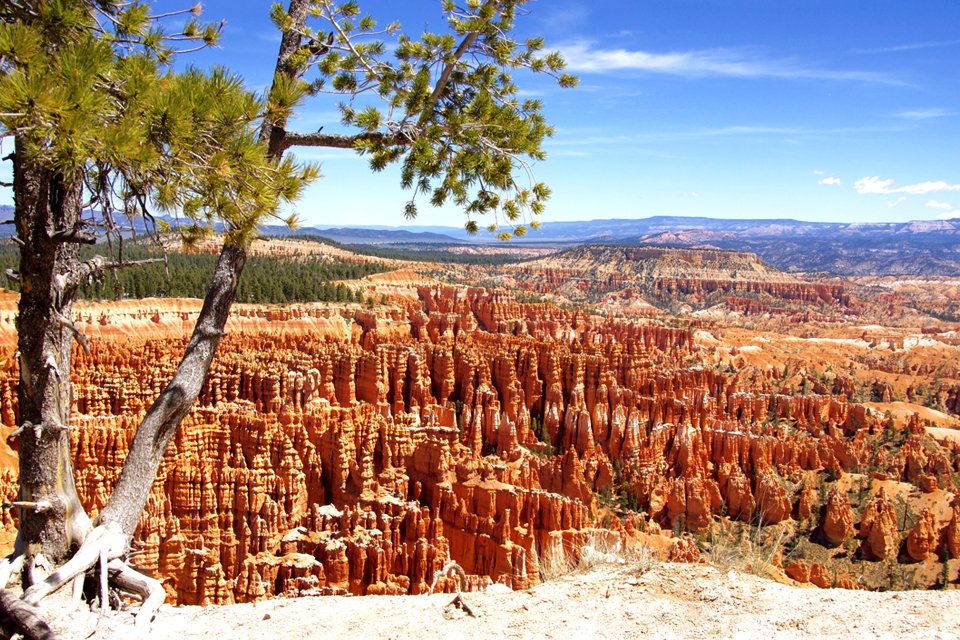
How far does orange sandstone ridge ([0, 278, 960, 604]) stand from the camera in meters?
19.8

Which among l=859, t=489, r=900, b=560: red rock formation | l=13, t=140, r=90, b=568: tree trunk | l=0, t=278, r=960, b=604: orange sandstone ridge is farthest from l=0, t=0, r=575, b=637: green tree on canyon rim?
l=859, t=489, r=900, b=560: red rock formation

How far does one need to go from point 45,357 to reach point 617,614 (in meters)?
5.55

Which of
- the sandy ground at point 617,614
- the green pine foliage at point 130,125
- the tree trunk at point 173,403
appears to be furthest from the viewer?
the sandy ground at point 617,614

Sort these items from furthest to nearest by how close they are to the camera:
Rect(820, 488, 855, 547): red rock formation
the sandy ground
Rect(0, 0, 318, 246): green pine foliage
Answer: Rect(820, 488, 855, 547): red rock formation < the sandy ground < Rect(0, 0, 318, 246): green pine foliage

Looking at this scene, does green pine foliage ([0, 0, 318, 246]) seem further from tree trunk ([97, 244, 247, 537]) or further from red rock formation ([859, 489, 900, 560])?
red rock formation ([859, 489, 900, 560])

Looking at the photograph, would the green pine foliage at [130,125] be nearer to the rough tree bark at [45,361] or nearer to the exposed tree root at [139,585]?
the rough tree bark at [45,361]

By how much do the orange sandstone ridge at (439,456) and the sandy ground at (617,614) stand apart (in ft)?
15.9

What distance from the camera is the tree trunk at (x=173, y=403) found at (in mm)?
5648

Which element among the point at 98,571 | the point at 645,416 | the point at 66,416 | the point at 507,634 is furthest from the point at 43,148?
the point at 645,416

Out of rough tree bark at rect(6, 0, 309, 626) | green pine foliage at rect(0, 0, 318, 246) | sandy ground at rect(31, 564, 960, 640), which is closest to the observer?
green pine foliage at rect(0, 0, 318, 246)

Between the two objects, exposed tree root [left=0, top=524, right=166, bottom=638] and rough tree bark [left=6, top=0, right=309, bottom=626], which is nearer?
exposed tree root [left=0, top=524, right=166, bottom=638]

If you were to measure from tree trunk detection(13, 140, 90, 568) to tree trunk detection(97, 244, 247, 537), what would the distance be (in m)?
0.37

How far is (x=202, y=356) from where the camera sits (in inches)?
227

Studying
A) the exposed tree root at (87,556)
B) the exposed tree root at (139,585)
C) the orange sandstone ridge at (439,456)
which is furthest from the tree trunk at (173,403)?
the orange sandstone ridge at (439,456)
